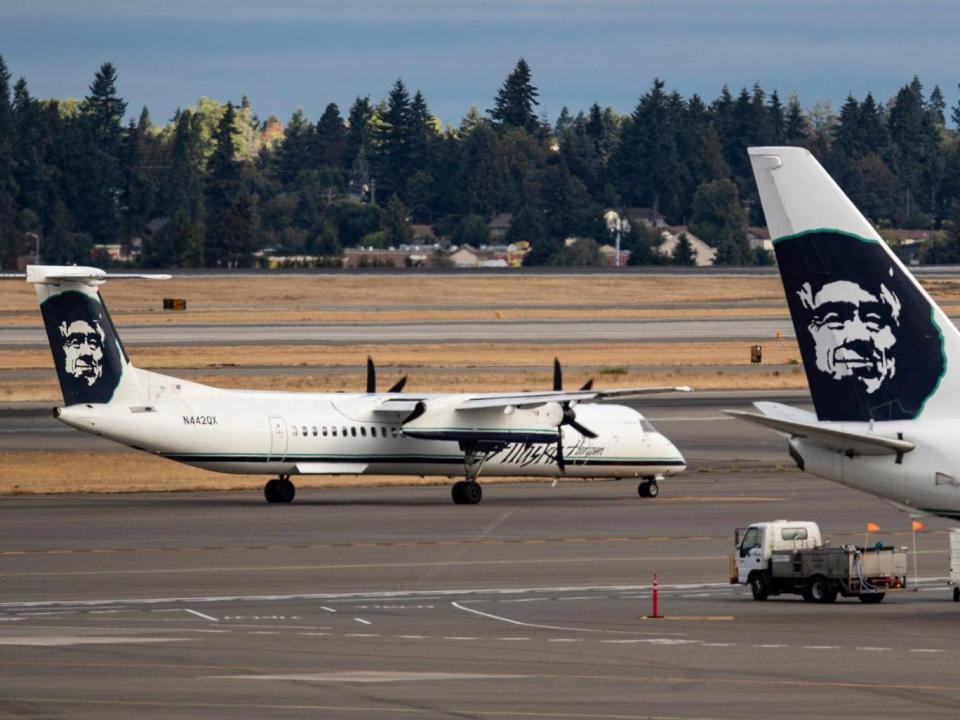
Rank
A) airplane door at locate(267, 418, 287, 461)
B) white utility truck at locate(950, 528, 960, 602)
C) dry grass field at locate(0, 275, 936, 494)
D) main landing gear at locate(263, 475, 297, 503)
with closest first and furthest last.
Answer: white utility truck at locate(950, 528, 960, 602), airplane door at locate(267, 418, 287, 461), main landing gear at locate(263, 475, 297, 503), dry grass field at locate(0, 275, 936, 494)

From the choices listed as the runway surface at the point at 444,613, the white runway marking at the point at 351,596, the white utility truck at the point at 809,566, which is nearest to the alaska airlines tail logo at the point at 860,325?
the runway surface at the point at 444,613

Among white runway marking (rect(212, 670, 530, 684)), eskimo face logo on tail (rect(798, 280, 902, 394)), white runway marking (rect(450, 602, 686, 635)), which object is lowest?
white runway marking (rect(450, 602, 686, 635))

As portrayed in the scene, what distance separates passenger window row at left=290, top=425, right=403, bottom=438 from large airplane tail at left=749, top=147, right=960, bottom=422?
27.2 m

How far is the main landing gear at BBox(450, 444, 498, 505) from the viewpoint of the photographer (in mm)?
54688

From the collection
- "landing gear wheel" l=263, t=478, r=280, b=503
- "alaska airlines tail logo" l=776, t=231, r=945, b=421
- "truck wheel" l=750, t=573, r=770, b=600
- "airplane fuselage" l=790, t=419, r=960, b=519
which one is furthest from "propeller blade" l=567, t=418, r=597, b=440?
"alaska airlines tail logo" l=776, t=231, r=945, b=421

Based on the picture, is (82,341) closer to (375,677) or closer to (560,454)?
(560,454)

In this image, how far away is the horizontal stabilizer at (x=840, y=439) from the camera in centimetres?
2748

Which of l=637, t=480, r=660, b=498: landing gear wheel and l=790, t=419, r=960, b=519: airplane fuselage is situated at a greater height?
l=790, t=419, r=960, b=519: airplane fuselage

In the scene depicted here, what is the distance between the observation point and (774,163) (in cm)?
2812

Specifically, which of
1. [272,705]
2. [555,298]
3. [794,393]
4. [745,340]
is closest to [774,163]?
[272,705]

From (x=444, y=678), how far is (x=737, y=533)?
1190cm

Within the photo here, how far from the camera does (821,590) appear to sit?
113 ft

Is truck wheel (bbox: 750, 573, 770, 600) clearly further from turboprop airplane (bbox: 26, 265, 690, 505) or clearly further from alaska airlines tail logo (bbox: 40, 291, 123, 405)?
alaska airlines tail logo (bbox: 40, 291, 123, 405)

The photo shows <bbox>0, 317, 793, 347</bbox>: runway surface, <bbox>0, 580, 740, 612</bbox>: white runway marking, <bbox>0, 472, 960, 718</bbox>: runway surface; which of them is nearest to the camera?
<bbox>0, 472, 960, 718</bbox>: runway surface
